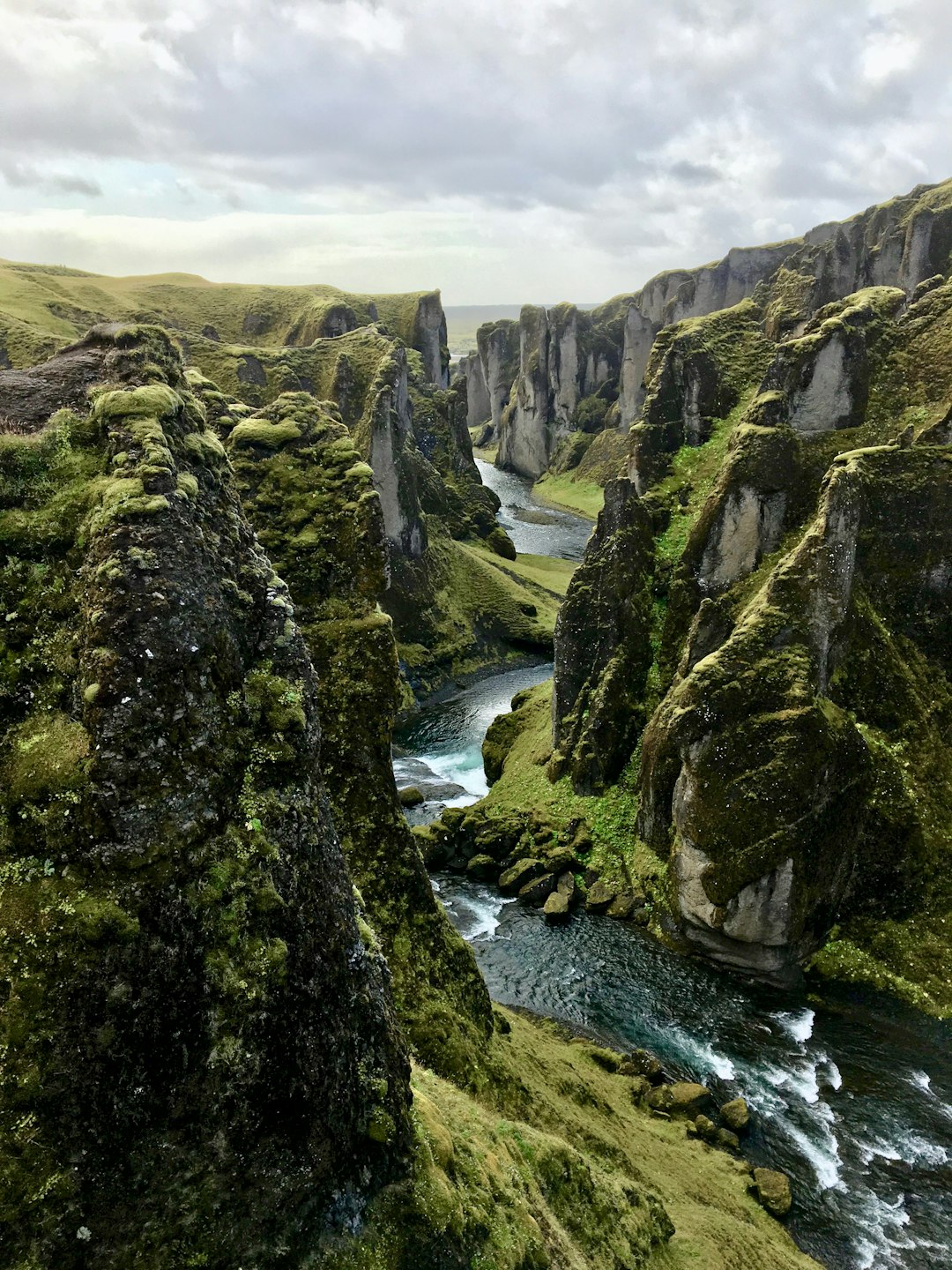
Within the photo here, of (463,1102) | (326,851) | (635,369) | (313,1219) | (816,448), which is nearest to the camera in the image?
(313,1219)

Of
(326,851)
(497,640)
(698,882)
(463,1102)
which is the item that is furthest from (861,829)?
(497,640)

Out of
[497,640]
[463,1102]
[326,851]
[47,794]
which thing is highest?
[47,794]

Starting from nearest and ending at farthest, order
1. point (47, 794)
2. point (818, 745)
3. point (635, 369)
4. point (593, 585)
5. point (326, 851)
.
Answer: point (47, 794) → point (326, 851) → point (818, 745) → point (593, 585) → point (635, 369)

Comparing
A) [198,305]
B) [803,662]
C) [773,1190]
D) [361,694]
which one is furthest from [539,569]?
[198,305]

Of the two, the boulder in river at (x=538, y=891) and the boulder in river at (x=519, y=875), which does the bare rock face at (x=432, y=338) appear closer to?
the boulder in river at (x=519, y=875)

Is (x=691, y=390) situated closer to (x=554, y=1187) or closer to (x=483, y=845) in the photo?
(x=483, y=845)

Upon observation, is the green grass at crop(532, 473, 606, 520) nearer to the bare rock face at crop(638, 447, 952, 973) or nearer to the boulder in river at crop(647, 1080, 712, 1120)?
the bare rock face at crop(638, 447, 952, 973)

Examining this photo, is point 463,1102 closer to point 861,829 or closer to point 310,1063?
point 310,1063
